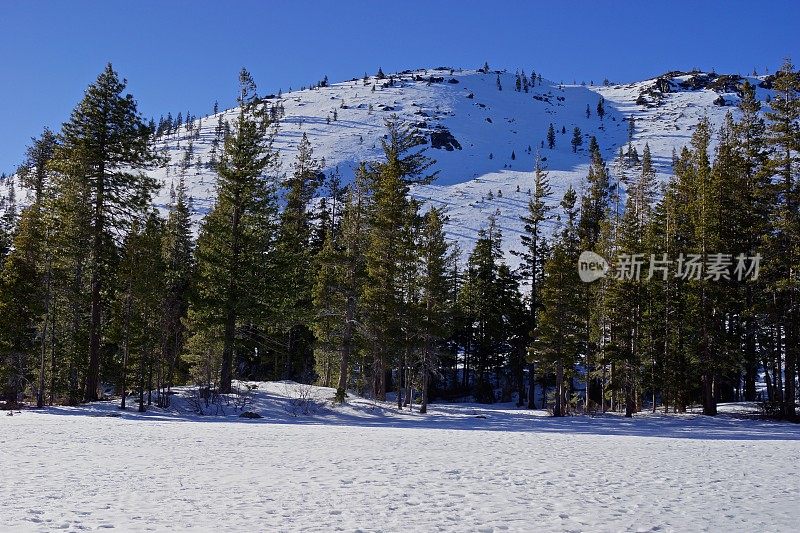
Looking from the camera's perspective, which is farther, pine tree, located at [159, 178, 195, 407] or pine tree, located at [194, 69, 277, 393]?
pine tree, located at [159, 178, 195, 407]

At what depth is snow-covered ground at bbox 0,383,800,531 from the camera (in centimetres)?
727

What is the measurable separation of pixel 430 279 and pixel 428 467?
61.0ft

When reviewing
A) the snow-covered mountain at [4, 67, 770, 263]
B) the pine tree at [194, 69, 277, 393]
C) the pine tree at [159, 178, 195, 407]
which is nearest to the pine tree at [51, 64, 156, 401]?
the pine tree at [194, 69, 277, 393]

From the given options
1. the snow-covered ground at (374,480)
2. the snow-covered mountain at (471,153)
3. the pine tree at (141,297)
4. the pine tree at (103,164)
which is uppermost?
the snow-covered mountain at (471,153)

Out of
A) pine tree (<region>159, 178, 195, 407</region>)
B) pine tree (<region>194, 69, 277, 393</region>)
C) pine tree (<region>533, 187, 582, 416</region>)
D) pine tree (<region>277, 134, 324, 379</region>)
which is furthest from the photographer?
pine tree (<region>159, 178, 195, 407</region>)

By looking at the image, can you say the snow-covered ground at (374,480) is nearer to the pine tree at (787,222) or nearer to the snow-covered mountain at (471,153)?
the pine tree at (787,222)

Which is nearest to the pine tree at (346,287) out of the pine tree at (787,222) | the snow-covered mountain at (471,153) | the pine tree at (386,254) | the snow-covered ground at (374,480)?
the pine tree at (386,254)

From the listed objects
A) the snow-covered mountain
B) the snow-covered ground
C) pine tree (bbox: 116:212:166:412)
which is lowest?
the snow-covered ground

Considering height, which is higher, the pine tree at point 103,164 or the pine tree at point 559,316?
the pine tree at point 103,164

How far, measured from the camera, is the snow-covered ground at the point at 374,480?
7.27 metres

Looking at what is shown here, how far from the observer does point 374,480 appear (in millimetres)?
9961

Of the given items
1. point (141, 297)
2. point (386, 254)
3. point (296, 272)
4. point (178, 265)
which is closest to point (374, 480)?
point (141, 297)

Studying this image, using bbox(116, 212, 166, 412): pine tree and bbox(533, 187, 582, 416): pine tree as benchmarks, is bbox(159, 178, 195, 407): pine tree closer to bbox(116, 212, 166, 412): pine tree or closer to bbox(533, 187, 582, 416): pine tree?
bbox(116, 212, 166, 412): pine tree

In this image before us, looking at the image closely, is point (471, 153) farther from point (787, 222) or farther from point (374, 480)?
point (374, 480)
